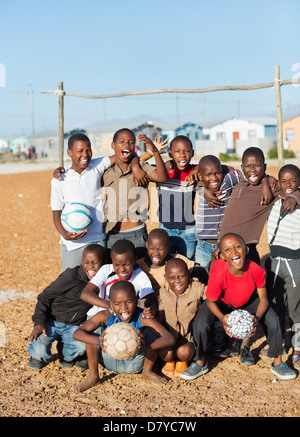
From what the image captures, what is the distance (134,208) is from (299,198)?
1586 mm

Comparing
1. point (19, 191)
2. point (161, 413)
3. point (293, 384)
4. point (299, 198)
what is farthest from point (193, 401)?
point (19, 191)

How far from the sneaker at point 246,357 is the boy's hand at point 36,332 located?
182 cm

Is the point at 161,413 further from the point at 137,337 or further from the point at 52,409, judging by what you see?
the point at 52,409

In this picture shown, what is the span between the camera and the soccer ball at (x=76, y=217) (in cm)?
449

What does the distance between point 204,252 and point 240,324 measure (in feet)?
3.62

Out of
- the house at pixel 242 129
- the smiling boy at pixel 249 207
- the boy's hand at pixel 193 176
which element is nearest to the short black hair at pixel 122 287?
the smiling boy at pixel 249 207

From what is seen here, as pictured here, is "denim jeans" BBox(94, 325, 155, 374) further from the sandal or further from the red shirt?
the sandal

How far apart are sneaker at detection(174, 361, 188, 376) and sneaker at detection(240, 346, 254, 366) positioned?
0.55 meters

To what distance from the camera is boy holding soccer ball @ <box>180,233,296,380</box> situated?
4.02 metres

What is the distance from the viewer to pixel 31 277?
23.5 feet

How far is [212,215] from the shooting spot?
4754 millimetres

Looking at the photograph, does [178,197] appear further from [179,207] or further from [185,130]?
[185,130]

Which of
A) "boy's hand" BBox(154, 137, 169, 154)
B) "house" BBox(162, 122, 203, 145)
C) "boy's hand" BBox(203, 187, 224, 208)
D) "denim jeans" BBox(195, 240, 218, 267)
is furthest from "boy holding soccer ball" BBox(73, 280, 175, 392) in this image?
"house" BBox(162, 122, 203, 145)
